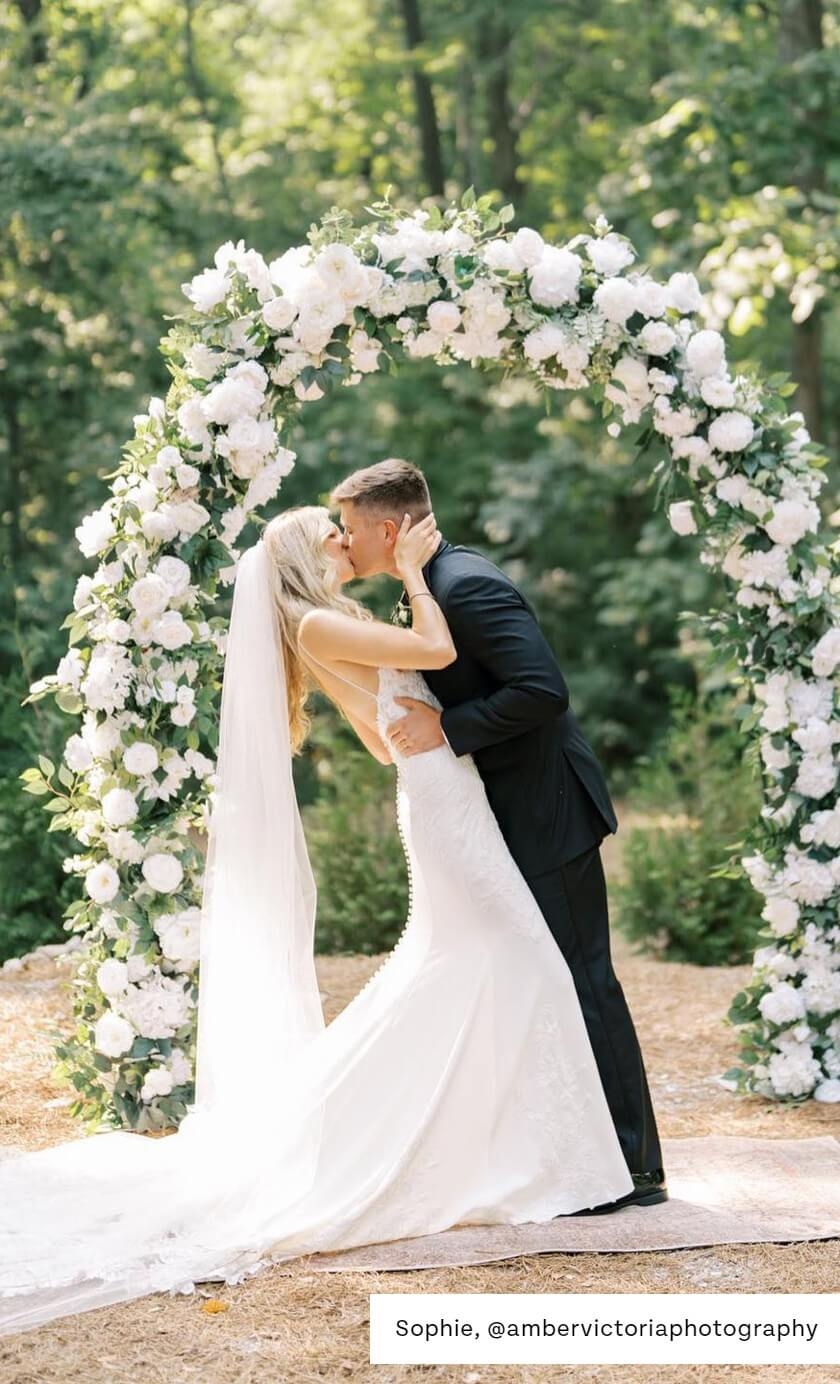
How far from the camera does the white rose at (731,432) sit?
5.25 metres

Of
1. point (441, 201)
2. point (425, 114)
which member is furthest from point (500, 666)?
point (425, 114)

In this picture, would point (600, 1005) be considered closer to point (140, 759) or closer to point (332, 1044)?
point (332, 1044)

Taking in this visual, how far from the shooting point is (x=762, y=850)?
5.71 m

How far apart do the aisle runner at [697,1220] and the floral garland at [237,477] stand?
4.18 feet

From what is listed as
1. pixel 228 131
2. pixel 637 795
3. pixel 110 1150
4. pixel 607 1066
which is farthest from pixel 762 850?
pixel 228 131

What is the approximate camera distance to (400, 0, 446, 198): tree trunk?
51.6ft

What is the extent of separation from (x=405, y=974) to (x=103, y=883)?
1.17 metres

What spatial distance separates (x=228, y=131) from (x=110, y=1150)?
1458 cm

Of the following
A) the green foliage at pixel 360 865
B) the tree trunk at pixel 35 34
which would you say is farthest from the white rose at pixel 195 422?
the tree trunk at pixel 35 34

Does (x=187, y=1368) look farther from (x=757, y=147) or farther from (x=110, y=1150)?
(x=757, y=147)

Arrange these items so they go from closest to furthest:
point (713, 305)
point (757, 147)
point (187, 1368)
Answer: point (187, 1368) → point (713, 305) → point (757, 147)

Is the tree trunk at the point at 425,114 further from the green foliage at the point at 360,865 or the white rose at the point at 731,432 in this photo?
the white rose at the point at 731,432

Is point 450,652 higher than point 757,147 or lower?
lower

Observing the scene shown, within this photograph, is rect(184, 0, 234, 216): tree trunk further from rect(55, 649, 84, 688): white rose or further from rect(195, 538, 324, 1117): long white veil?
rect(195, 538, 324, 1117): long white veil
